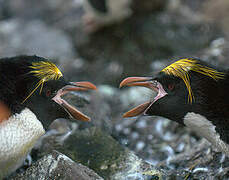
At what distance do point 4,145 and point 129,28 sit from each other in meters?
4.83

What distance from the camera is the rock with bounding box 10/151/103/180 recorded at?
106 inches

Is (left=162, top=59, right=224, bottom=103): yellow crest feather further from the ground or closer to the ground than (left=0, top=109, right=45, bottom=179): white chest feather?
further from the ground

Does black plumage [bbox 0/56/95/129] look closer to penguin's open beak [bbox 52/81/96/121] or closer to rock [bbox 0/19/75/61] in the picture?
penguin's open beak [bbox 52/81/96/121]

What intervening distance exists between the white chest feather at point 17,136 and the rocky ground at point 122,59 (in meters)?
0.16

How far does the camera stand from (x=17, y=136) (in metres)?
2.83

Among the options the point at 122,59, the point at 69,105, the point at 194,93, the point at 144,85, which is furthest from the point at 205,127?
the point at 122,59

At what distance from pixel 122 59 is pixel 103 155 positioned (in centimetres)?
352

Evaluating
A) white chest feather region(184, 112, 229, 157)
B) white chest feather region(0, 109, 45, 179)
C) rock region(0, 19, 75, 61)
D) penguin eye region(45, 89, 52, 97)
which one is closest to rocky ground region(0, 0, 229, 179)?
rock region(0, 19, 75, 61)

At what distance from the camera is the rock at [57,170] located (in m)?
2.69

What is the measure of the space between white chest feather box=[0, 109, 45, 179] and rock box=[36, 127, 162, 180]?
20.5 inches

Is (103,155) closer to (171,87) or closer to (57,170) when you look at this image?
(57,170)

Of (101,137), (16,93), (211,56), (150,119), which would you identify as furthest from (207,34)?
(16,93)

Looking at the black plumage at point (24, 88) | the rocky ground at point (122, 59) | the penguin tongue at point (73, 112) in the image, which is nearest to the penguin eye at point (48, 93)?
the black plumage at point (24, 88)

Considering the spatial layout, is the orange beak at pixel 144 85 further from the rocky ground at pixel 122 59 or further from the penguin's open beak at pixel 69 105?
the rocky ground at pixel 122 59
